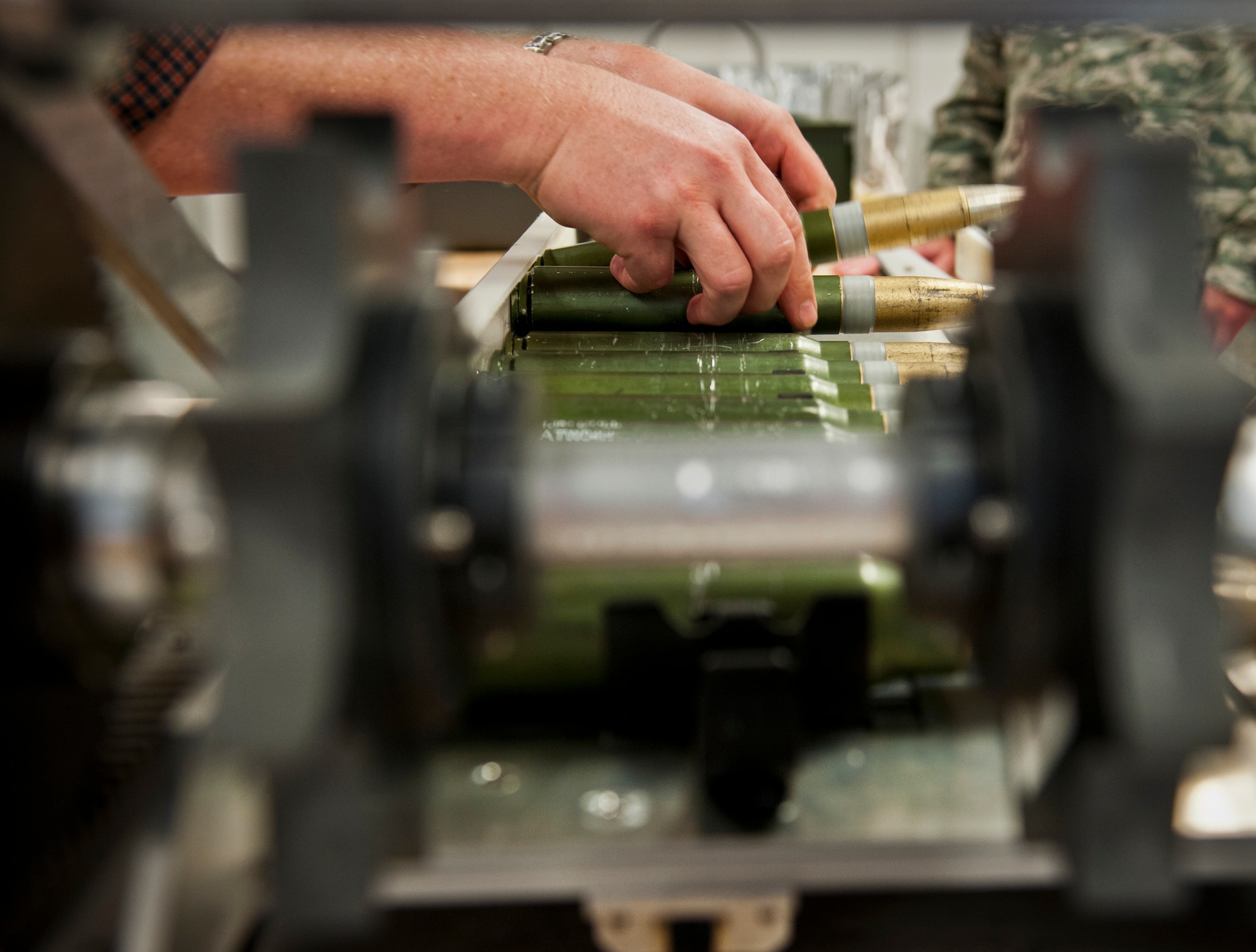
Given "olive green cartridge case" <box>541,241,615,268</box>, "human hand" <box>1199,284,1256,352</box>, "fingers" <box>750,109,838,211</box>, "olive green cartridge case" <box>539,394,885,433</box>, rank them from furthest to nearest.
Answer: "human hand" <box>1199,284,1256,352</box>
"fingers" <box>750,109,838,211</box>
"olive green cartridge case" <box>541,241,615,268</box>
"olive green cartridge case" <box>539,394,885,433</box>

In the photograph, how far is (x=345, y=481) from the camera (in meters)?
0.30

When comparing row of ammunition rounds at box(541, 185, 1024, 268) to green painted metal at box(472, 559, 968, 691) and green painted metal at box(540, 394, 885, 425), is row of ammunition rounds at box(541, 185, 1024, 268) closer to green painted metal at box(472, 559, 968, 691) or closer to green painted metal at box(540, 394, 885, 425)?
green painted metal at box(540, 394, 885, 425)

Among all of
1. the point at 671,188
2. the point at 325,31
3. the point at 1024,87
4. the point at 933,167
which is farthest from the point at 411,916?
the point at 933,167

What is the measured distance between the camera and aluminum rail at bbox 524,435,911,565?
0.33 m

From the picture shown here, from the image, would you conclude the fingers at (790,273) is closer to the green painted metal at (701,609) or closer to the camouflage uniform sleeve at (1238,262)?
the green painted metal at (701,609)

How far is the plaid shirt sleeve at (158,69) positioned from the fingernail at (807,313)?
532 millimetres

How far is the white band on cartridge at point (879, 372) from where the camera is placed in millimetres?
691

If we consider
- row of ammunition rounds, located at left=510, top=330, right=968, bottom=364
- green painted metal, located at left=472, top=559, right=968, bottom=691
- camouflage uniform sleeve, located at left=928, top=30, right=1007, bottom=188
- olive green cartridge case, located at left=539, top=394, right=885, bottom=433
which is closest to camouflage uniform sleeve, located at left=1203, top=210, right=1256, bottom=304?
camouflage uniform sleeve, located at left=928, top=30, right=1007, bottom=188

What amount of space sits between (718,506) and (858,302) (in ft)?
1.99

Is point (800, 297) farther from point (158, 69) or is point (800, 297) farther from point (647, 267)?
point (158, 69)

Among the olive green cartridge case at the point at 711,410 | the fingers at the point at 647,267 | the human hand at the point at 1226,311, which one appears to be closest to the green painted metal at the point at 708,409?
the olive green cartridge case at the point at 711,410

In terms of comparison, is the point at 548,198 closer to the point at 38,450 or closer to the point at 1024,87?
the point at 38,450

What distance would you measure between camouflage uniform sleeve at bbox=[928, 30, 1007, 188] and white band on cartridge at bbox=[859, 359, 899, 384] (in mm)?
1862

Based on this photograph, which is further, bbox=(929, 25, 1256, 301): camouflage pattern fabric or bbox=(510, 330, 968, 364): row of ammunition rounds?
bbox=(929, 25, 1256, 301): camouflage pattern fabric
